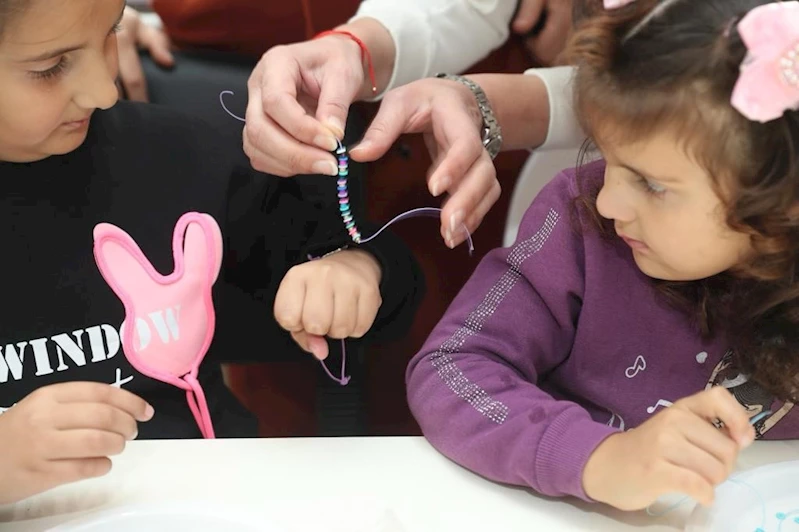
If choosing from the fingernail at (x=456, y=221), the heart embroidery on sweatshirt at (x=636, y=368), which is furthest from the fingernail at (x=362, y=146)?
the heart embroidery on sweatshirt at (x=636, y=368)

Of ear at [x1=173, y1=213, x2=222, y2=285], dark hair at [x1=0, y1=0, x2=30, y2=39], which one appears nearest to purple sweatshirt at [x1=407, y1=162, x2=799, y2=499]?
ear at [x1=173, y1=213, x2=222, y2=285]

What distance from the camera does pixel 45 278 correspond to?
2.92 feet

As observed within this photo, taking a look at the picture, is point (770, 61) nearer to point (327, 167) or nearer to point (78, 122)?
point (327, 167)

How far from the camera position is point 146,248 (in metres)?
0.93

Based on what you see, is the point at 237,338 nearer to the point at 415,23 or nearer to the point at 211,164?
the point at 211,164

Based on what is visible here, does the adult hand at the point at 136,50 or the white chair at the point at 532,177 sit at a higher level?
the adult hand at the point at 136,50

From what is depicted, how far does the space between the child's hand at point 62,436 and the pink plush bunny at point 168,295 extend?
7 cm

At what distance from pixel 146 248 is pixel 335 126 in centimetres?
29

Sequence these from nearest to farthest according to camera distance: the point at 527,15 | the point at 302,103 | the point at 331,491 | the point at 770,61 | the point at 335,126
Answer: the point at 770,61, the point at 331,491, the point at 335,126, the point at 302,103, the point at 527,15

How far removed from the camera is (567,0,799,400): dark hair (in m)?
0.62

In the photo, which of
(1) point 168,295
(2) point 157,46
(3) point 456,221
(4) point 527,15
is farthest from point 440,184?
(2) point 157,46

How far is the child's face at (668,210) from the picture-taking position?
2.15 feet

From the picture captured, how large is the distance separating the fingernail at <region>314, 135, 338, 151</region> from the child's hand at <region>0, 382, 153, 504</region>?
0.28m

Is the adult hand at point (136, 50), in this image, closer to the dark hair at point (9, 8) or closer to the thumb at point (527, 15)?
the dark hair at point (9, 8)
